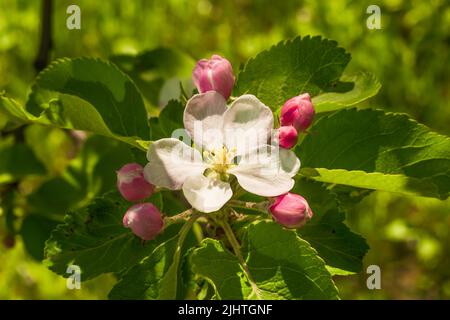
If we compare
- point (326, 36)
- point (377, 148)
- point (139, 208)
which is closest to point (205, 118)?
point (139, 208)

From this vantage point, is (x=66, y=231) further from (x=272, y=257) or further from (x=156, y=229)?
(x=272, y=257)

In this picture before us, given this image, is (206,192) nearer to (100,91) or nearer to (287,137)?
(287,137)

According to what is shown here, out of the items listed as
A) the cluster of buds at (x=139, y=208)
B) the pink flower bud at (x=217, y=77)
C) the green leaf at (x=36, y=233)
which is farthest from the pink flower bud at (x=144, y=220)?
the green leaf at (x=36, y=233)

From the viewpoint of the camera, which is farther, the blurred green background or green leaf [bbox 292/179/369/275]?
the blurred green background

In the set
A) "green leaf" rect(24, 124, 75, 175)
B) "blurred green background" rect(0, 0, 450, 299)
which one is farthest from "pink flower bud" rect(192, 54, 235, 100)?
"green leaf" rect(24, 124, 75, 175)

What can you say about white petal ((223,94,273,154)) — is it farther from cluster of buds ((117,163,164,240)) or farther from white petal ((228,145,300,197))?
cluster of buds ((117,163,164,240))

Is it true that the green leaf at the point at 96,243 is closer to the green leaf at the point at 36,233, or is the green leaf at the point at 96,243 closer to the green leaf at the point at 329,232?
the green leaf at the point at 329,232
